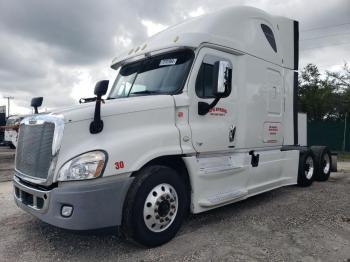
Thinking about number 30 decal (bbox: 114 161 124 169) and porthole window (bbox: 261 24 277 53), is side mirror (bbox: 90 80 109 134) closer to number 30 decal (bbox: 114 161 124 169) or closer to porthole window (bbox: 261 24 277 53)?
number 30 decal (bbox: 114 161 124 169)

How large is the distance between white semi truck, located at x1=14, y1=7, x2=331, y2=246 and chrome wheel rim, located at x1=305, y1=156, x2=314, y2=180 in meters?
1.42

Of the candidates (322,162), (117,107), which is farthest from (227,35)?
(322,162)

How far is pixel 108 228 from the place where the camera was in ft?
14.1

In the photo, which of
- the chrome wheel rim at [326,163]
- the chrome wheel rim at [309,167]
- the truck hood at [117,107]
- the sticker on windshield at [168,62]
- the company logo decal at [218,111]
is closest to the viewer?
the truck hood at [117,107]

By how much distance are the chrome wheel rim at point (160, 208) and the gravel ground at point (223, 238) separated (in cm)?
29

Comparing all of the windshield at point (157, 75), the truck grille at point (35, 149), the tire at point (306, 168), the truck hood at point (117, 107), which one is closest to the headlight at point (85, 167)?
the truck grille at point (35, 149)

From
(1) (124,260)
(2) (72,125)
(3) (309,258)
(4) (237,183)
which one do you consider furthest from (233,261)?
(2) (72,125)

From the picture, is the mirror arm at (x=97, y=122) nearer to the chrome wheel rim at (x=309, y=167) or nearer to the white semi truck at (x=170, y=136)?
the white semi truck at (x=170, y=136)

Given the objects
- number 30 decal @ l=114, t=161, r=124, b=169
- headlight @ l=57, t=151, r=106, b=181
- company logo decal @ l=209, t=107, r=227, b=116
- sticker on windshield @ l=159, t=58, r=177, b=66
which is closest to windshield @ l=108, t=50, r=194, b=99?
sticker on windshield @ l=159, t=58, r=177, b=66

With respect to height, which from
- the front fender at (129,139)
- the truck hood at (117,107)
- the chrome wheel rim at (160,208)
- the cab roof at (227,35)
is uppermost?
the cab roof at (227,35)

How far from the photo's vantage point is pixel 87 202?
4.16 metres

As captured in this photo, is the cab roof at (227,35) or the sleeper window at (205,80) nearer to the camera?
the sleeper window at (205,80)

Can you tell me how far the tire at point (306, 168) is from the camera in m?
8.67

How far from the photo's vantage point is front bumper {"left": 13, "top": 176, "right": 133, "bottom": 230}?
163 inches
